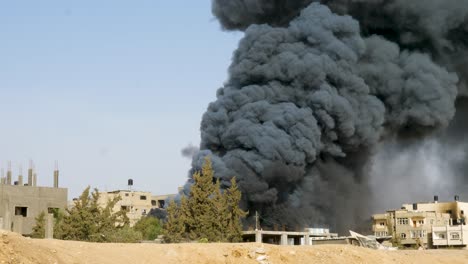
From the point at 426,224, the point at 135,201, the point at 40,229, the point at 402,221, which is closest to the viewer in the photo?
the point at 40,229

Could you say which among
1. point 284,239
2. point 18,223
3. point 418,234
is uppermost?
point 18,223

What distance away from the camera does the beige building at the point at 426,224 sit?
3120 inches

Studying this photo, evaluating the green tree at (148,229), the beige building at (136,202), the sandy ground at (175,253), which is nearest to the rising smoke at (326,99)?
the green tree at (148,229)

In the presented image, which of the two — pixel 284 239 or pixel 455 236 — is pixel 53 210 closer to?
pixel 284 239

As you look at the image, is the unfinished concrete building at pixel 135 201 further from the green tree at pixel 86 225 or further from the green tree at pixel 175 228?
the green tree at pixel 86 225

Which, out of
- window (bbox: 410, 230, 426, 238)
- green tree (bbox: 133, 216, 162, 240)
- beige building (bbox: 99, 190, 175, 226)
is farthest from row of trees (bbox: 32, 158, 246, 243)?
beige building (bbox: 99, 190, 175, 226)

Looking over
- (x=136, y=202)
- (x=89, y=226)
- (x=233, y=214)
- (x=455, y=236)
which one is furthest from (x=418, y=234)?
(x=89, y=226)

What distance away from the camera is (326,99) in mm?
60875

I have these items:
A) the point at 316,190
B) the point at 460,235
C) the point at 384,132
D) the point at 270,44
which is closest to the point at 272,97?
the point at 270,44

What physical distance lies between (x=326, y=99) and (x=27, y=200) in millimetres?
25544

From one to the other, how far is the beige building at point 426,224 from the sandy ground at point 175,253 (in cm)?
4792

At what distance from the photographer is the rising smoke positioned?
193 ft

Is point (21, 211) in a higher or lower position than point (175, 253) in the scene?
higher

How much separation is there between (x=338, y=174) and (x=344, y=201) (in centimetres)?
279
